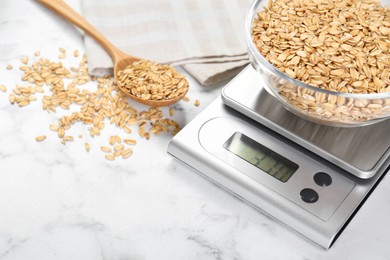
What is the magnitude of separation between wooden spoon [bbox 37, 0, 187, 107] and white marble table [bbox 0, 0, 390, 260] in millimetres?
83

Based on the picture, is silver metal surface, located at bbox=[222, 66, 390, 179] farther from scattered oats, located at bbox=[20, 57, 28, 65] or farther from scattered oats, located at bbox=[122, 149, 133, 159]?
scattered oats, located at bbox=[20, 57, 28, 65]

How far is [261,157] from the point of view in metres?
1.24

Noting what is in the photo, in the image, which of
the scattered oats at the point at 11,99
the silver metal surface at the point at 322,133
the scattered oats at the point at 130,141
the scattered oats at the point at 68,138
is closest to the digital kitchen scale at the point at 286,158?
the silver metal surface at the point at 322,133

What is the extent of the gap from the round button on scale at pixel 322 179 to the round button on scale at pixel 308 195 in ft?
0.09

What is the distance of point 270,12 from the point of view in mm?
1271

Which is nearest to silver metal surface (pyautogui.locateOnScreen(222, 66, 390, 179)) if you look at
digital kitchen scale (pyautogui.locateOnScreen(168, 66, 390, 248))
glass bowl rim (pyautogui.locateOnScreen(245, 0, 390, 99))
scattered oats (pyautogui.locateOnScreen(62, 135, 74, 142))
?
digital kitchen scale (pyautogui.locateOnScreen(168, 66, 390, 248))

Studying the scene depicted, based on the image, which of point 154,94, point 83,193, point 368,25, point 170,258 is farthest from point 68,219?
point 368,25

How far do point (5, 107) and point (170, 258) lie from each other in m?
0.54

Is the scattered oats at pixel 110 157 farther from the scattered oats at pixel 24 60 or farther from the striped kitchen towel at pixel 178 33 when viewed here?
the scattered oats at pixel 24 60

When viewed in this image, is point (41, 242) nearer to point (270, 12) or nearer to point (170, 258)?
point (170, 258)

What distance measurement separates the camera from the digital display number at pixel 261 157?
1210 millimetres

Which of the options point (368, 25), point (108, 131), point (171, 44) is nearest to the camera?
point (368, 25)

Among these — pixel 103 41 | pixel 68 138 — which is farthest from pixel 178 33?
pixel 68 138

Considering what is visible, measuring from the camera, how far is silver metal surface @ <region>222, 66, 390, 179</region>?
120 centimetres
